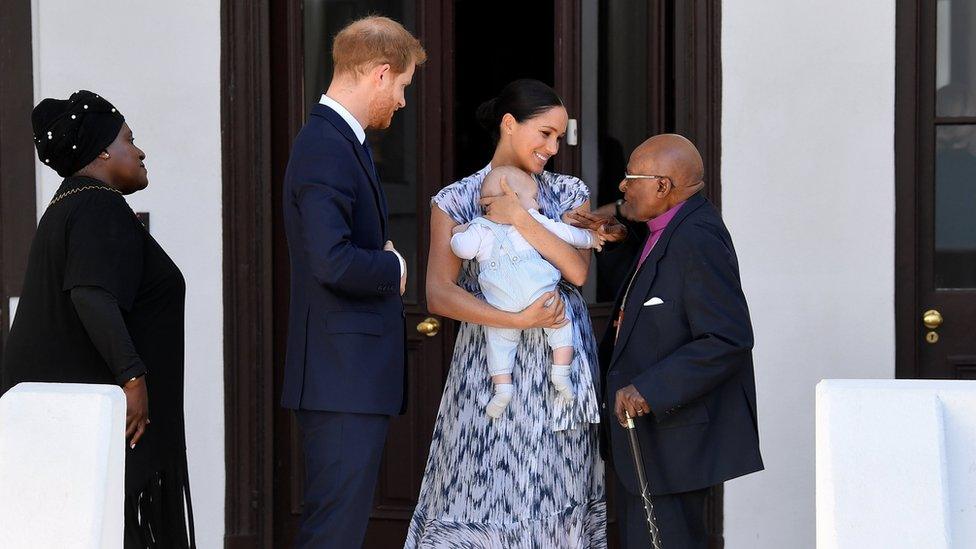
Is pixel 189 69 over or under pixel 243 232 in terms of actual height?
over

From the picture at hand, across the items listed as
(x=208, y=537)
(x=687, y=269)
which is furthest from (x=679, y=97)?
(x=208, y=537)

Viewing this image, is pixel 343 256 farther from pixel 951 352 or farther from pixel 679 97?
pixel 951 352

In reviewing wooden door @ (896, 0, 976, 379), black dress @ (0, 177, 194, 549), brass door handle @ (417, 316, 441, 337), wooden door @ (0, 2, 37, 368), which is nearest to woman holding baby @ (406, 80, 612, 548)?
black dress @ (0, 177, 194, 549)

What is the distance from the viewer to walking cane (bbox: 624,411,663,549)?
11.2 feet

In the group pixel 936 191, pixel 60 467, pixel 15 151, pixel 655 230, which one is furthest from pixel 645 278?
pixel 15 151

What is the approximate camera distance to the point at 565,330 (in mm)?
3535

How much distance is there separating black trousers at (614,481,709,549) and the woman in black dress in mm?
1267

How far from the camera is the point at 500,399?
3.52m

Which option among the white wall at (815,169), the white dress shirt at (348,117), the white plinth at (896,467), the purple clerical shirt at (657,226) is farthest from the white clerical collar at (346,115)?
the white wall at (815,169)

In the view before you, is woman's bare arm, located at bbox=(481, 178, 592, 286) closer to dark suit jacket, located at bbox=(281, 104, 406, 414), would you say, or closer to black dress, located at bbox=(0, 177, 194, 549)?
dark suit jacket, located at bbox=(281, 104, 406, 414)

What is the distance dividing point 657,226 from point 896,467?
101 cm

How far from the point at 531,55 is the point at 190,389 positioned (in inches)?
70.5

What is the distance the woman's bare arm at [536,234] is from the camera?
11.5 ft

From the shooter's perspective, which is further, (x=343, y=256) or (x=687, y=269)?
(x=687, y=269)
